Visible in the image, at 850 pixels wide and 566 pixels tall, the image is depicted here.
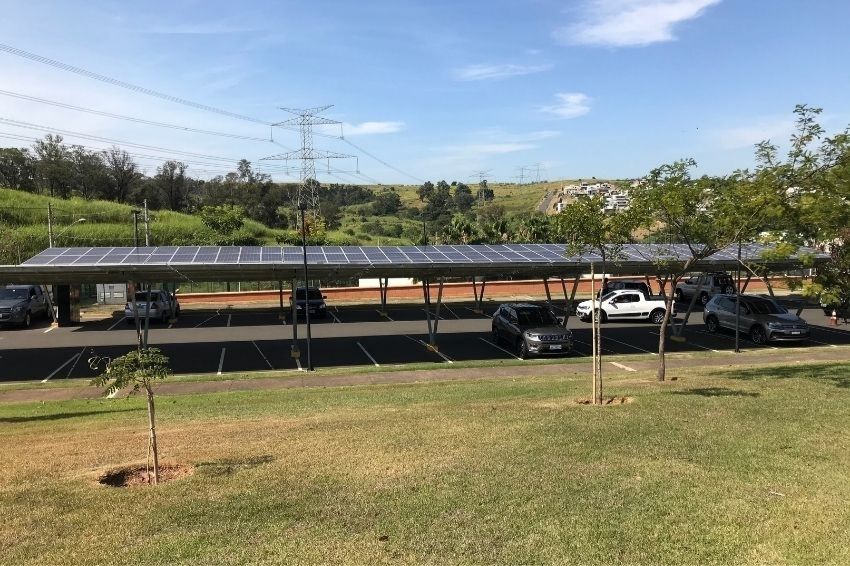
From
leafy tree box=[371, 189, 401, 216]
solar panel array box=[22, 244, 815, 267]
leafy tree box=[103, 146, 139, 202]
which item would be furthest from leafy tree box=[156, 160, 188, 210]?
solar panel array box=[22, 244, 815, 267]

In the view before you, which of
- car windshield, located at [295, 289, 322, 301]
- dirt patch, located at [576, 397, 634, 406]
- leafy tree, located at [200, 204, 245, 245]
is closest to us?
dirt patch, located at [576, 397, 634, 406]

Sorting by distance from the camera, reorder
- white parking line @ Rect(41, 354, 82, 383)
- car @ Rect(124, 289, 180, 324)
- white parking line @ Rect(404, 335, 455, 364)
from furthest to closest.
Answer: car @ Rect(124, 289, 180, 324) → white parking line @ Rect(404, 335, 455, 364) → white parking line @ Rect(41, 354, 82, 383)

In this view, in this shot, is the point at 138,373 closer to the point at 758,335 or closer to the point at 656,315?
the point at 758,335

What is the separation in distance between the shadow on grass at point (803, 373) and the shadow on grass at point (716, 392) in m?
2.51

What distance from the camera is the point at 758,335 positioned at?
25.7m

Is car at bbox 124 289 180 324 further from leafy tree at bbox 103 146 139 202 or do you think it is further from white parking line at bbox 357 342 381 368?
leafy tree at bbox 103 146 139 202

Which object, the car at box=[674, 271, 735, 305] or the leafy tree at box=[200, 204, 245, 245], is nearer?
the car at box=[674, 271, 735, 305]

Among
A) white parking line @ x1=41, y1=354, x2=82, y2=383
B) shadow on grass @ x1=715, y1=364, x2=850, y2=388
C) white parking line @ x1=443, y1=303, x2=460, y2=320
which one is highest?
shadow on grass @ x1=715, y1=364, x2=850, y2=388

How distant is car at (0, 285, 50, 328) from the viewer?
31469mm

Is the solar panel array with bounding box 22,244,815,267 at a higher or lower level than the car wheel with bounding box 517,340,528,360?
higher

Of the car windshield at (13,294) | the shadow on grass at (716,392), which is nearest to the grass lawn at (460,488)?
the shadow on grass at (716,392)

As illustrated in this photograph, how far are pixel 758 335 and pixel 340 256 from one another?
674 inches

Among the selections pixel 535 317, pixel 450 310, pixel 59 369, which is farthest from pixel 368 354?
pixel 450 310

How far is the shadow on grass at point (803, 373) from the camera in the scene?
1489cm
